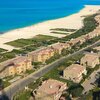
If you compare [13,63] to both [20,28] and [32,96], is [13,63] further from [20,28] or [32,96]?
[20,28]

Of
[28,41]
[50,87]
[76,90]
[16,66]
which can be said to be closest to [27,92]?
[50,87]

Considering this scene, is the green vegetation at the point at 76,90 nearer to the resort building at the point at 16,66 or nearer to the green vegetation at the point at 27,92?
the green vegetation at the point at 27,92

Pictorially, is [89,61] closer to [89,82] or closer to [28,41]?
[89,82]

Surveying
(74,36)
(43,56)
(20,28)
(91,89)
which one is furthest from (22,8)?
(91,89)

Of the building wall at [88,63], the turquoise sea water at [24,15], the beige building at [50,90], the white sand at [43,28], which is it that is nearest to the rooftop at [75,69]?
the building wall at [88,63]

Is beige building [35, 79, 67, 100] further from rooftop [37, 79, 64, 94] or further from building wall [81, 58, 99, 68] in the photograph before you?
building wall [81, 58, 99, 68]

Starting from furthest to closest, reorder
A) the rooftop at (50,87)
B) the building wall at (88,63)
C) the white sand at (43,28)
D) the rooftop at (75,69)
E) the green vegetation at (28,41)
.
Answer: the white sand at (43,28) → the green vegetation at (28,41) → the building wall at (88,63) → the rooftop at (75,69) → the rooftop at (50,87)
